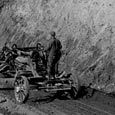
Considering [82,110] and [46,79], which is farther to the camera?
[46,79]

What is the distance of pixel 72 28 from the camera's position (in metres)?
20.5

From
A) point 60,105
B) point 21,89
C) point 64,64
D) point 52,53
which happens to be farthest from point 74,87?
point 64,64

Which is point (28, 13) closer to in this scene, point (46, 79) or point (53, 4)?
point (53, 4)

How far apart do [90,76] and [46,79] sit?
3051 millimetres

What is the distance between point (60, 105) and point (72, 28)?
319 inches

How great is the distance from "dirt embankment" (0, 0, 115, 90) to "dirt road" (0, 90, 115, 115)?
131cm

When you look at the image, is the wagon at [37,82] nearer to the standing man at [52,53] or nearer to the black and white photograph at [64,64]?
the black and white photograph at [64,64]

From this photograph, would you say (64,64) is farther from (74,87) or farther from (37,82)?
(37,82)

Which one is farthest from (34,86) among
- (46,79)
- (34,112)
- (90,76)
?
(90,76)

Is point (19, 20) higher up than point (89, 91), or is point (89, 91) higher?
point (19, 20)

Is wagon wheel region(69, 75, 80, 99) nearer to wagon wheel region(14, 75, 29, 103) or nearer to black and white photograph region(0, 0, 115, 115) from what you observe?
black and white photograph region(0, 0, 115, 115)

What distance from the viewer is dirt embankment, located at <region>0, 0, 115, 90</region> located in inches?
676

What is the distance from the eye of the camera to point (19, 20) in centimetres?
2623

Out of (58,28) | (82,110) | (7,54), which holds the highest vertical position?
(58,28)
